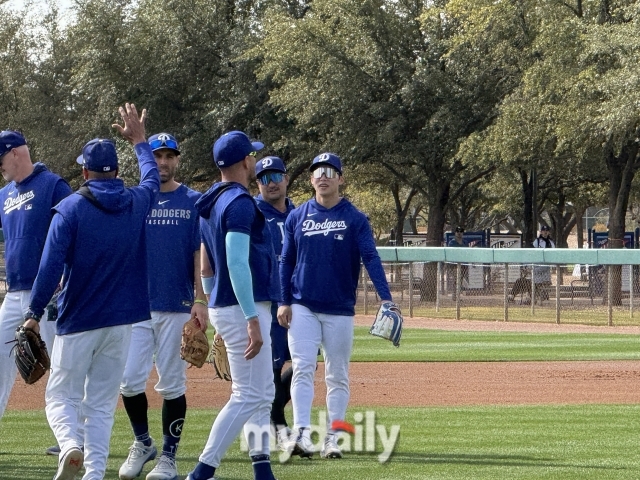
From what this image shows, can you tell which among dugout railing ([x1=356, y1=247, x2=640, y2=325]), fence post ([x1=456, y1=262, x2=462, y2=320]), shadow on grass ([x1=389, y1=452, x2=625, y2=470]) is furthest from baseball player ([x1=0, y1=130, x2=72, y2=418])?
fence post ([x1=456, y1=262, x2=462, y2=320])

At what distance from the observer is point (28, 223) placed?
7.21m

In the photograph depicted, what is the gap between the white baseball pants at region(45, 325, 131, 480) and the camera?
591 centimetres

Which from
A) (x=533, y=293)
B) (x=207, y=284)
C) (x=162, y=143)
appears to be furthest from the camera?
(x=533, y=293)

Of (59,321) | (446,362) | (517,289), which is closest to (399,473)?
(59,321)

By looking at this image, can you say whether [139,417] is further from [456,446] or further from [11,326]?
[456,446]

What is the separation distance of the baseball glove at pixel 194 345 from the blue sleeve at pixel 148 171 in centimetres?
111

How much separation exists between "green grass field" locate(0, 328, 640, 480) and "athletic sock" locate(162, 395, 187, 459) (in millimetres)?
268

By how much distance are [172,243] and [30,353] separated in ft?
4.51

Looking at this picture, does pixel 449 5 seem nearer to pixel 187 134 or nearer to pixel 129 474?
pixel 187 134

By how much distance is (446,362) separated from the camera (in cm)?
1650

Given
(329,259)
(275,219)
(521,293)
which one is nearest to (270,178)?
(275,219)

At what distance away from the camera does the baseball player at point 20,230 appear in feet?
Answer: 23.7

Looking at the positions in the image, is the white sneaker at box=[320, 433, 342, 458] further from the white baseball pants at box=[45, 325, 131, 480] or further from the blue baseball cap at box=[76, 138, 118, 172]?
the blue baseball cap at box=[76, 138, 118, 172]

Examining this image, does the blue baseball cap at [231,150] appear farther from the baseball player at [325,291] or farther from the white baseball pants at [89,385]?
the baseball player at [325,291]
